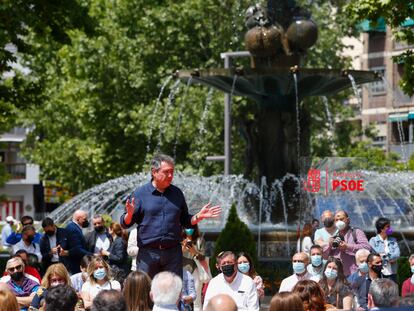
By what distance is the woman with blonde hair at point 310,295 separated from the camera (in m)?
10.3

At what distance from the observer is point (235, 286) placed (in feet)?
38.4

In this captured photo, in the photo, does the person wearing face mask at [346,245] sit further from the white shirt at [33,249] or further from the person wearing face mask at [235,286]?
the white shirt at [33,249]

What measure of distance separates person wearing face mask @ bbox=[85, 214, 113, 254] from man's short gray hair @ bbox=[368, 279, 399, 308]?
775 centimetres

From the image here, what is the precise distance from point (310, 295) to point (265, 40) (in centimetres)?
1226

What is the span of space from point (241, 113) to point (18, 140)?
4415 centimetres

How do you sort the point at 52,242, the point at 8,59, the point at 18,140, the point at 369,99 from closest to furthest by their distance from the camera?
the point at 52,242, the point at 8,59, the point at 369,99, the point at 18,140

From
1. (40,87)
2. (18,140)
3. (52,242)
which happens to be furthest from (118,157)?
(18,140)

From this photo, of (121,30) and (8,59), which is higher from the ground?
(121,30)

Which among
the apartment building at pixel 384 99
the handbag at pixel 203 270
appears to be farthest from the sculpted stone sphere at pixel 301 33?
the apartment building at pixel 384 99

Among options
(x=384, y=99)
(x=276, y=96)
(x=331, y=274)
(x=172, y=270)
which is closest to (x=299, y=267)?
(x=331, y=274)

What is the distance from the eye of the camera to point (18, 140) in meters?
84.6

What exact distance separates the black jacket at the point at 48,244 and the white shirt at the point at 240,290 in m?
4.92

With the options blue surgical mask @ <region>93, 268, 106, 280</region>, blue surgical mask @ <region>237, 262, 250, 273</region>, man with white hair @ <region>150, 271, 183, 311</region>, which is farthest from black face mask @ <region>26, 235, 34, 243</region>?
man with white hair @ <region>150, 271, 183, 311</region>

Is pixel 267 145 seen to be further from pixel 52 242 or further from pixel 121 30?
pixel 121 30
